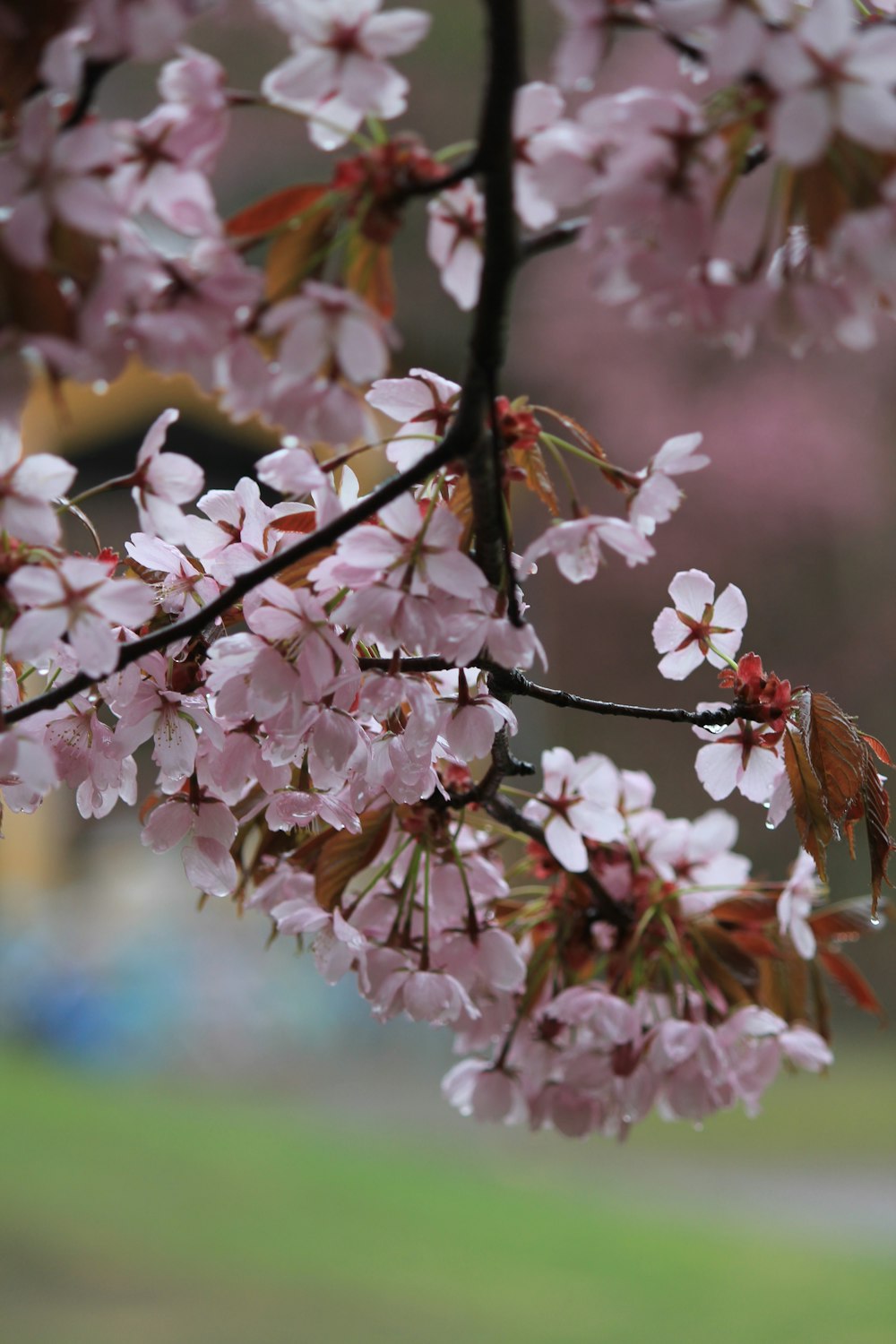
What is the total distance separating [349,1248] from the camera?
205 centimetres

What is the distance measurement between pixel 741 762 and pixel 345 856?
0.14 meters

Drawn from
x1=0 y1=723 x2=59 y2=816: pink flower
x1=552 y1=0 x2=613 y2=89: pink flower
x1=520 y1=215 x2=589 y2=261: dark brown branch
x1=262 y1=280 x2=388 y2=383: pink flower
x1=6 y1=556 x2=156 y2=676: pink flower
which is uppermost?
x1=552 y1=0 x2=613 y2=89: pink flower

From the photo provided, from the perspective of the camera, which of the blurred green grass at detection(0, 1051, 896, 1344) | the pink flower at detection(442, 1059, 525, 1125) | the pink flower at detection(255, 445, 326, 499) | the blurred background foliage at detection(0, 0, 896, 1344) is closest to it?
the pink flower at detection(255, 445, 326, 499)

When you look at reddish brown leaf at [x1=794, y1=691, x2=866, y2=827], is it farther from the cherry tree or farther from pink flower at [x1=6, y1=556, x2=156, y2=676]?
pink flower at [x1=6, y1=556, x2=156, y2=676]

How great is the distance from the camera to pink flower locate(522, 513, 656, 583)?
32 cm

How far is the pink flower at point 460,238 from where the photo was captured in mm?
264

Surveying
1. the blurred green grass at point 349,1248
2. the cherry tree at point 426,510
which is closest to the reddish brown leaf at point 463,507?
the cherry tree at point 426,510

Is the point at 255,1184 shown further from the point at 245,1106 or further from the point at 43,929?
the point at 43,929

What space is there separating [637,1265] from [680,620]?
1.88 meters

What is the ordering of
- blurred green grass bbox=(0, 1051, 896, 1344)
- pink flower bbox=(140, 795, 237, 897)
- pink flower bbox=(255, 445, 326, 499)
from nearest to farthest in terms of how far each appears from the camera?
pink flower bbox=(255, 445, 326, 499)
pink flower bbox=(140, 795, 237, 897)
blurred green grass bbox=(0, 1051, 896, 1344)

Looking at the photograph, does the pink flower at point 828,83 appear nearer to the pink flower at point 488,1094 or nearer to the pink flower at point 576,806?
the pink flower at point 576,806

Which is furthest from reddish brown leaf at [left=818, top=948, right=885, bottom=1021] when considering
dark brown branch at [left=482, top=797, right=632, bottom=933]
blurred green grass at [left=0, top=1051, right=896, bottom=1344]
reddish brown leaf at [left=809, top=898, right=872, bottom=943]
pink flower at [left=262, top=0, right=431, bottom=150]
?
blurred green grass at [left=0, top=1051, right=896, bottom=1344]

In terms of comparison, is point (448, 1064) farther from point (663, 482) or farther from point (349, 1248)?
point (663, 482)

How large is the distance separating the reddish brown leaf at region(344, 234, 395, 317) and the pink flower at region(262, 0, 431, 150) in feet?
0.08
